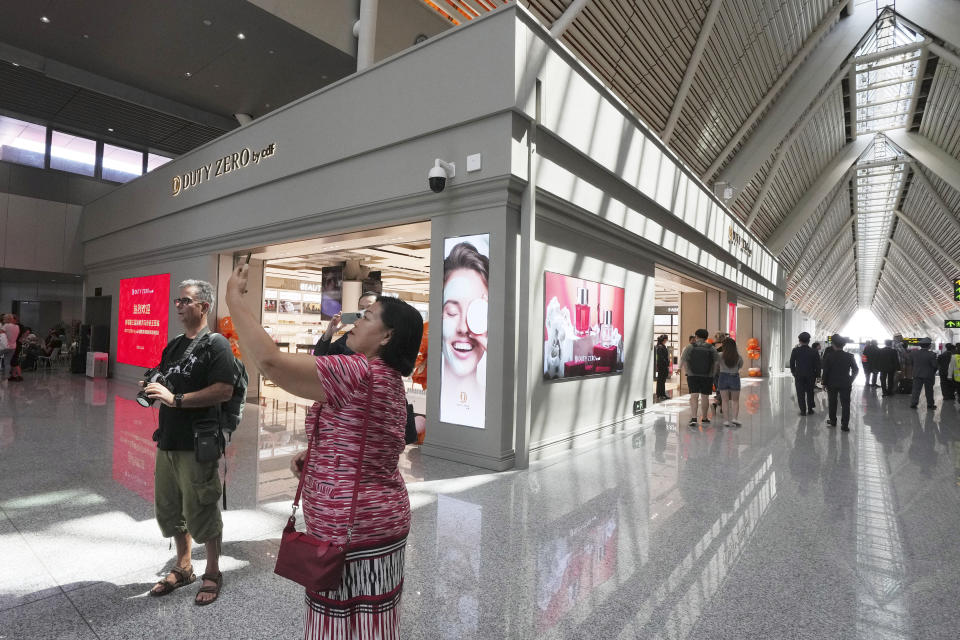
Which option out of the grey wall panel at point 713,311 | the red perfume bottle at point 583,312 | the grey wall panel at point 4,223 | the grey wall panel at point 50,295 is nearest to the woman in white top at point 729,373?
the red perfume bottle at point 583,312

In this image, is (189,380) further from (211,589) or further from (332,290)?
(332,290)

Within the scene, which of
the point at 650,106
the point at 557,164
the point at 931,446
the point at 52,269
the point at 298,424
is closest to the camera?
the point at 557,164

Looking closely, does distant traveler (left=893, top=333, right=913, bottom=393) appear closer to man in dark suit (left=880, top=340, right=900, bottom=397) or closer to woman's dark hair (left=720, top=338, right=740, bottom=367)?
man in dark suit (left=880, top=340, right=900, bottom=397)

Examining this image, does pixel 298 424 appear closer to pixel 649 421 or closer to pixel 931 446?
pixel 649 421

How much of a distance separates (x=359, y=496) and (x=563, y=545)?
2367mm

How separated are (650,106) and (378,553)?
12.1 metres

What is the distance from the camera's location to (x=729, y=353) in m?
8.32

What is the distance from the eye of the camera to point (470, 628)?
7.50ft

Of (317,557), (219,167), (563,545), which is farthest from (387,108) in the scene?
(317,557)

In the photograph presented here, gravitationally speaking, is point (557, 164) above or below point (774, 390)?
above

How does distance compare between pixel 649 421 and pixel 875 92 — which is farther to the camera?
pixel 875 92

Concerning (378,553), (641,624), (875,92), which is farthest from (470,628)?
(875,92)

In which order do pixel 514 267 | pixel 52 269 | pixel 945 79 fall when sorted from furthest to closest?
pixel 945 79 < pixel 52 269 < pixel 514 267

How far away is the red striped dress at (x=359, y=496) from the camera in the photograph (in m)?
1.33
